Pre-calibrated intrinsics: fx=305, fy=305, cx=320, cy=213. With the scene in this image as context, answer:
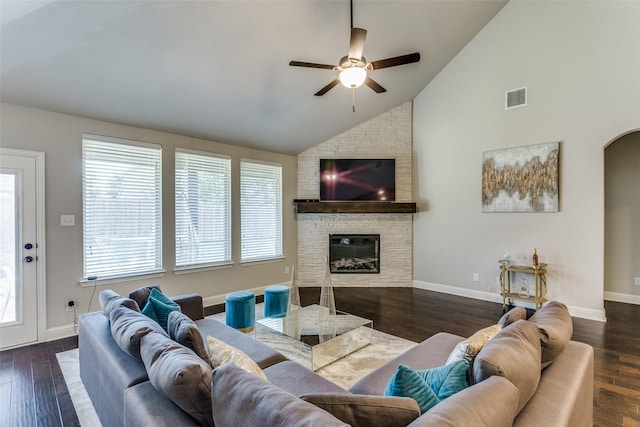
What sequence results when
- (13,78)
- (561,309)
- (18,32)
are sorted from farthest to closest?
(13,78), (18,32), (561,309)

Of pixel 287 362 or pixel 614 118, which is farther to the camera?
pixel 614 118

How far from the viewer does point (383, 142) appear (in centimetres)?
610

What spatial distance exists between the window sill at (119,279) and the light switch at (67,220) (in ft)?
2.24

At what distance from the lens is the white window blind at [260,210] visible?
5.37 meters

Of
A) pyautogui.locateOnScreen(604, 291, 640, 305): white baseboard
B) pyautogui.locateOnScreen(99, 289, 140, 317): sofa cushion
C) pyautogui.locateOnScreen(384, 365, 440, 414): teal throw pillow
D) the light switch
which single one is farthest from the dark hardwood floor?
pyautogui.locateOnScreen(384, 365, 440, 414): teal throw pillow

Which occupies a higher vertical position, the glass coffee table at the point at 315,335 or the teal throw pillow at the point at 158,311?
the teal throw pillow at the point at 158,311

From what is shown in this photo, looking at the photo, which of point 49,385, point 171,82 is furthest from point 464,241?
point 49,385

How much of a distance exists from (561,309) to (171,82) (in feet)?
13.5

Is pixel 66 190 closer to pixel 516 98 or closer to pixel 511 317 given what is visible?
pixel 511 317

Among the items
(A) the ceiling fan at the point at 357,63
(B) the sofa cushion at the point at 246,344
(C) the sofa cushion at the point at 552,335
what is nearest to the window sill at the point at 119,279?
(B) the sofa cushion at the point at 246,344

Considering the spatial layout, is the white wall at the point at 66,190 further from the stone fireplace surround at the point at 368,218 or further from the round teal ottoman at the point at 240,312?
the stone fireplace surround at the point at 368,218

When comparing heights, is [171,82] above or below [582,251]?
above

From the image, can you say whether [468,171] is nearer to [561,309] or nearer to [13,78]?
[561,309]

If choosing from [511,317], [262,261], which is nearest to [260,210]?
[262,261]
